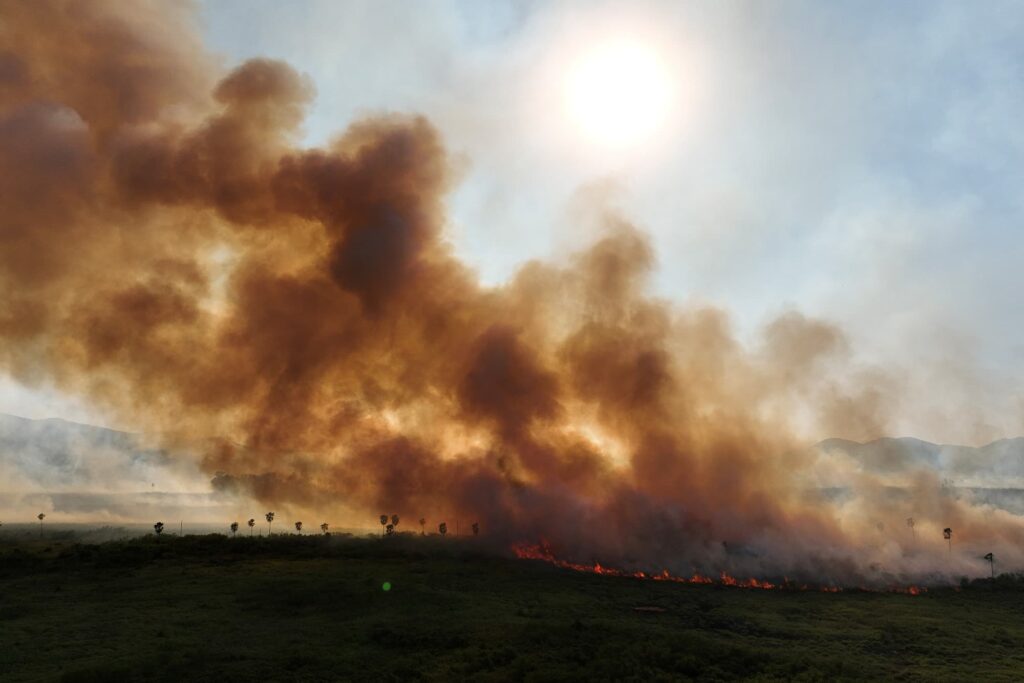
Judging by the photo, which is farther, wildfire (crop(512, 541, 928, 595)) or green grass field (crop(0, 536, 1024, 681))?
wildfire (crop(512, 541, 928, 595))

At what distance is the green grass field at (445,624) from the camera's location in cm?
4956

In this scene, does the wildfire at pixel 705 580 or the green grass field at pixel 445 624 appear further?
the wildfire at pixel 705 580

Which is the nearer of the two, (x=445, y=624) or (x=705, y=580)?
(x=445, y=624)

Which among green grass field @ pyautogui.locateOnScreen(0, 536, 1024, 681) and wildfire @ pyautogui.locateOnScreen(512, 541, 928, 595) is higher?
wildfire @ pyautogui.locateOnScreen(512, 541, 928, 595)

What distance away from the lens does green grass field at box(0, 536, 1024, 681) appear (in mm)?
49562

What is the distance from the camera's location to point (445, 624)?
59.5m

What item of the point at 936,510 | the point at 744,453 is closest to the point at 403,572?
the point at 744,453

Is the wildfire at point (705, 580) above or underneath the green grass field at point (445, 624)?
above

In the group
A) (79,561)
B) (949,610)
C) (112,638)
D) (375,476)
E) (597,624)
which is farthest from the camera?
(375,476)

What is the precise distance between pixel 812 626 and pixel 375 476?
74779mm

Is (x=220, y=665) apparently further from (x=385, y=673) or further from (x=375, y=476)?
(x=375, y=476)

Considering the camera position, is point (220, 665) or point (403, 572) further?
point (403, 572)

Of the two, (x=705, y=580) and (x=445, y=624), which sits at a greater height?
(x=705, y=580)

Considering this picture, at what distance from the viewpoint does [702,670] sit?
50750 millimetres
